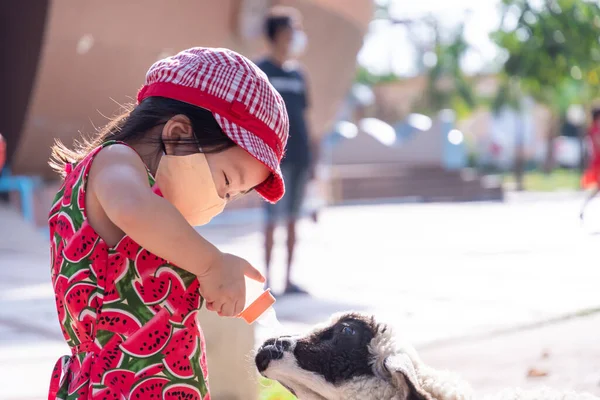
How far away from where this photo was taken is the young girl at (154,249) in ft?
6.11

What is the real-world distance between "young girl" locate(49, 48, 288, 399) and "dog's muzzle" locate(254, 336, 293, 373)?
0.41 meters

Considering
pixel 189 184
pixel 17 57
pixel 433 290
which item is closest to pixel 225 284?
pixel 189 184

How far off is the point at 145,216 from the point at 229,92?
36cm

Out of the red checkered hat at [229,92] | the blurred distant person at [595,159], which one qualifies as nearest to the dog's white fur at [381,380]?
the red checkered hat at [229,92]

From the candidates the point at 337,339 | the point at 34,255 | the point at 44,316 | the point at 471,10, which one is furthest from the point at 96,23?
the point at 471,10

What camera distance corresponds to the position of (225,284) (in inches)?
72.1

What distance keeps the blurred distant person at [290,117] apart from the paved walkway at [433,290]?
0.71 m

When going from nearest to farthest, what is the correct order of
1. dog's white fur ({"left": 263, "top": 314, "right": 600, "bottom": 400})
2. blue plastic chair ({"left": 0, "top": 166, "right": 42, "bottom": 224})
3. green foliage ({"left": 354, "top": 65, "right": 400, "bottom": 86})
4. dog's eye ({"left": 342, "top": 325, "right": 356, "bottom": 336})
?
dog's white fur ({"left": 263, "top": 314, "right": 600, "bottom": 400}) < dog's eye ({"left": 342, "top": 325, "right": 356, "bottom": 336}) < blue plastic chair ({"left": 0, "top": 166, "right": 42, "bottom": 224}) < green foliage ({"left": 354, "top": 65, "right": 400, "bottom": 86})

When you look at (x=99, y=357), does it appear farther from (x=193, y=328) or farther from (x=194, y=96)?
(x=194, y=96)

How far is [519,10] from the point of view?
3027 centimetres

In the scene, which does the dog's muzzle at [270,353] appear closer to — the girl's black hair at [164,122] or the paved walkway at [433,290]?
the paved walkway at [433,290]

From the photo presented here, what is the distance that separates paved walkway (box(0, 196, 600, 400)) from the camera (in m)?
4.63

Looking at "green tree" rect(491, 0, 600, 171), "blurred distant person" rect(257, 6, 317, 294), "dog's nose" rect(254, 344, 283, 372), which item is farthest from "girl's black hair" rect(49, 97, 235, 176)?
"green tree" rect(491, 0, 600, 171)

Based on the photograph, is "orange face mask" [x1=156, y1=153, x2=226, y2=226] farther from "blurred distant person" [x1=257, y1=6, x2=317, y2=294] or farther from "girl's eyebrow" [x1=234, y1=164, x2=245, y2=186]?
"blurred distant person" [x1=257, y1=6, x2=317, y2=294]
